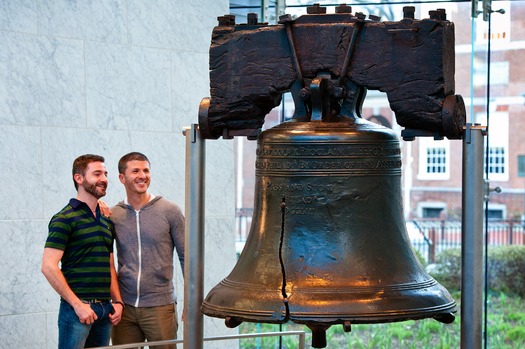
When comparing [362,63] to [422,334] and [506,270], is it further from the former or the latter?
[422,334]

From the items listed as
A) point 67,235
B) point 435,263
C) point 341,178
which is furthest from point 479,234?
point 435,263

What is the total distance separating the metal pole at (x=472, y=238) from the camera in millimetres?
3516

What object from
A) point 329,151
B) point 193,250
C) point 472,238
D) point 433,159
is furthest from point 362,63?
point 433,159

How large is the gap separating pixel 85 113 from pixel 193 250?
2.56 meters

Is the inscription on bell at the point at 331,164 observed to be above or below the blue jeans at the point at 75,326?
above

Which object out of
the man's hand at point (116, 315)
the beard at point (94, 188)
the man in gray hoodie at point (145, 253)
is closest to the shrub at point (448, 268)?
the man in gray hoodie at point (145, 253)

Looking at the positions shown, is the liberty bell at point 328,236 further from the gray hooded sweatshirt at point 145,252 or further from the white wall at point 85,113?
the white wall at point 85,113

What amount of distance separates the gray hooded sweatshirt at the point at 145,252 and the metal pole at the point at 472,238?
1.98 meters

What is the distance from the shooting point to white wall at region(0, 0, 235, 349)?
5910 mm

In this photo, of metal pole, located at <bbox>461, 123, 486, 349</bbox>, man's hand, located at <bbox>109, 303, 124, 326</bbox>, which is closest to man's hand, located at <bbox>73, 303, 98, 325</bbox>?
man's hand, located at <bbox>109, 303, 124, 326</bbox>

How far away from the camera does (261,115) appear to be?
366 cm

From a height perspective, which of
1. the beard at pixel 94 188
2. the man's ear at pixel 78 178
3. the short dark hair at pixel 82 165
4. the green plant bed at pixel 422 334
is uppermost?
the short dark hair at pixel 82 165

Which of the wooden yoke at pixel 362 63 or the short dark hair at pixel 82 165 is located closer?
the wooden yoke at pixel 362 63

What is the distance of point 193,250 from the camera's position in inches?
149
